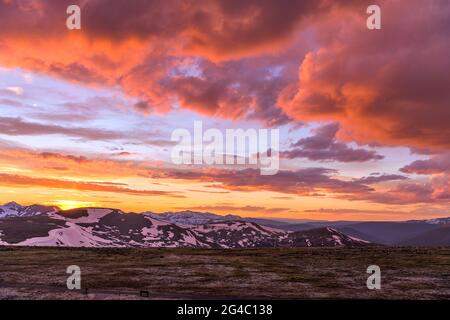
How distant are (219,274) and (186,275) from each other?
4.05 meters

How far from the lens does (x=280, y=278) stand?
148 feet

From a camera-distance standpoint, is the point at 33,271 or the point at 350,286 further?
the point at 33,271
